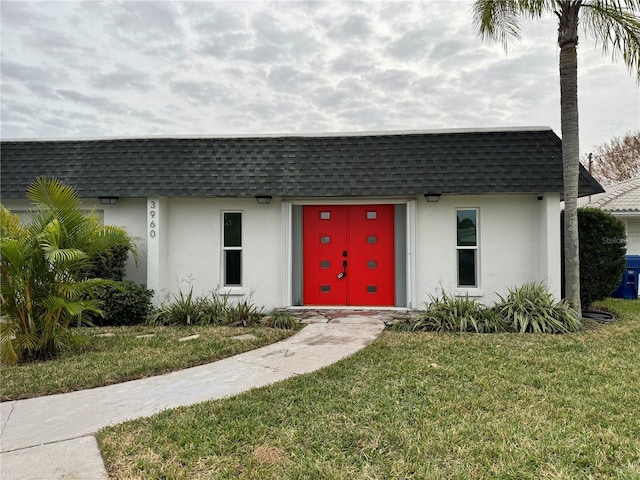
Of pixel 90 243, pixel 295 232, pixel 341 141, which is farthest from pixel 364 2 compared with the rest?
pixel 90 243

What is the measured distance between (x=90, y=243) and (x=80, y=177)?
13.0ft

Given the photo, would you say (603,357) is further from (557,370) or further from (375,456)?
(375,456)

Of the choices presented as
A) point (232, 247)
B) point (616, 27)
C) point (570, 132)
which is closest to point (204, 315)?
point (232, 247)

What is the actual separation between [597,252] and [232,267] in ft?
28.3

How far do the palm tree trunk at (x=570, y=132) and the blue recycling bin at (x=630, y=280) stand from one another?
5.53 meters

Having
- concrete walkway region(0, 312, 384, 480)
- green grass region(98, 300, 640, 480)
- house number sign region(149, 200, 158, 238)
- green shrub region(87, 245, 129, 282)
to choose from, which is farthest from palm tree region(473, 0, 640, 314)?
green shrub region(87, 245, 129, 282)

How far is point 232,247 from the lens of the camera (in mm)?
9500

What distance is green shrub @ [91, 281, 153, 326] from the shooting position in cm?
819

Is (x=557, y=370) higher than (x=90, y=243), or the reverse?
(x=90, y=243)

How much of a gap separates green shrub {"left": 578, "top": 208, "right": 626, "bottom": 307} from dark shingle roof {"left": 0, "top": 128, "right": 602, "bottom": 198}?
1204 millimetres

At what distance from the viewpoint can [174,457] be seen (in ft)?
10.0

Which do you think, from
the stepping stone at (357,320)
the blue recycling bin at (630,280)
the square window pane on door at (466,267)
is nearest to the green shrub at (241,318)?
the stepping stone at (357,320)

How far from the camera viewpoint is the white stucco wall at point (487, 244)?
8.97 meters

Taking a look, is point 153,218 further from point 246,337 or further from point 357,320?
point 357,320
